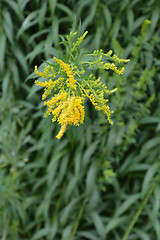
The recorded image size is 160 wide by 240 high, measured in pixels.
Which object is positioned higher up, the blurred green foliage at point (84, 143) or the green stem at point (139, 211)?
the blurred green foliage at point (84, 143)

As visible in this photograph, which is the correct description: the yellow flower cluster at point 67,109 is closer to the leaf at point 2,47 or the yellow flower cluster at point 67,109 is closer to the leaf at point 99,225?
the leaf at point 2,47

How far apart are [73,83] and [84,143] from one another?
94 cm

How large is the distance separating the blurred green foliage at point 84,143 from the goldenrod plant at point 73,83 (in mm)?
710

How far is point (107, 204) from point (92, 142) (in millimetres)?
337

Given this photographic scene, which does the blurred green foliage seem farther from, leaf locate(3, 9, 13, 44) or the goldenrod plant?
the goldenrod plant

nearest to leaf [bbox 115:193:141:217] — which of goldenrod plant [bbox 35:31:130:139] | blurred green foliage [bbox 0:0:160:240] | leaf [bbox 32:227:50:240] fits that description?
blurred green foliage [bbox 0:0:160:240]

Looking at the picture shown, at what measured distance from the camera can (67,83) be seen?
465 mm

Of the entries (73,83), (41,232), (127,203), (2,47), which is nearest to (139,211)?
(127,203)

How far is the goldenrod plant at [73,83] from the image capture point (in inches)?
17.9

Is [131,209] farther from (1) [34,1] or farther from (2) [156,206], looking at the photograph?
(1) [34,1]

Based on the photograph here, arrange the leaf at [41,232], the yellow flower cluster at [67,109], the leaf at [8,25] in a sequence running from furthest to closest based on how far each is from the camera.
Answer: the leaf at [41,232], the leaf at [8,25], the yellow flower cluster at [67,109]

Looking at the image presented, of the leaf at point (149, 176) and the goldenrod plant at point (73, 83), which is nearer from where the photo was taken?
the goldenrod plant at point (73, 83)

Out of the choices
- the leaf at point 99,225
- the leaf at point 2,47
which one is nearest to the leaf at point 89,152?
the leaf at point 99,225

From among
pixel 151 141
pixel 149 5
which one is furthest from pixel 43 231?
pixel 149 5
